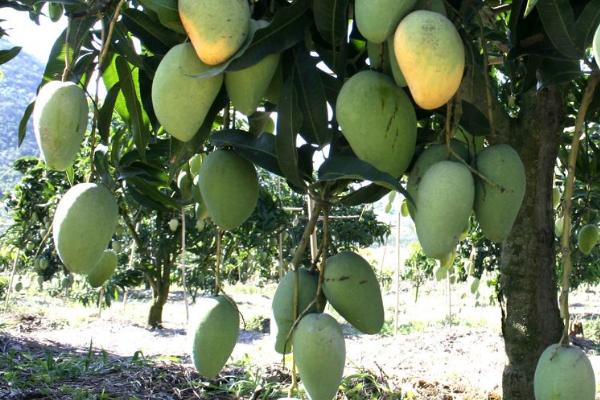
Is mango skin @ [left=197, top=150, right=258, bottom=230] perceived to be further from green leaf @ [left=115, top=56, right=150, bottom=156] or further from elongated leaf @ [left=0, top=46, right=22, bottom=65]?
elongated leaf @ [left=0, top=46, right=22, bottom=65]

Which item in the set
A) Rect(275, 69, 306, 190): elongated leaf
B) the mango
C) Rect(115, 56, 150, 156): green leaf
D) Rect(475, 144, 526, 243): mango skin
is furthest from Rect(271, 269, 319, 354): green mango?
the mango

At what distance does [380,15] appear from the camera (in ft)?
2.09

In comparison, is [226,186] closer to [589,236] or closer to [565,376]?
[565,376]

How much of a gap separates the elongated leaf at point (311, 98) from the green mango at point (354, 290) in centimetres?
16

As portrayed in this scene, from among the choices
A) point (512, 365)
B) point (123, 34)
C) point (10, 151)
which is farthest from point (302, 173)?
point (10, 151)

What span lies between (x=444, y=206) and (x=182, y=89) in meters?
0.30

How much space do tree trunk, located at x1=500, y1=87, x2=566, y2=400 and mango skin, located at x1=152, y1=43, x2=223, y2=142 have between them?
0.69 meters

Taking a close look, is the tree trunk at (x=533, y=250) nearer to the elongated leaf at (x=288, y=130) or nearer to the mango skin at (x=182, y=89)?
the elongated leaf at (x=288, y=130)

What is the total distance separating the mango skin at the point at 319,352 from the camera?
31.0 inches

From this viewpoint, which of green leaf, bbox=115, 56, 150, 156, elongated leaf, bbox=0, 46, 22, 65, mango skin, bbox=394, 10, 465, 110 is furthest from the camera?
elongated leaf, bbox=0, 46, 22, 65

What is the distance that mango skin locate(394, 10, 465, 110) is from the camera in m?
0.60

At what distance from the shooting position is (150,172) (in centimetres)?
129

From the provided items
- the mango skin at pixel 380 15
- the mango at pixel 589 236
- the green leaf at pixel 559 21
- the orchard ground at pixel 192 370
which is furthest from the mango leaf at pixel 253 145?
the mango at pixel 589 236

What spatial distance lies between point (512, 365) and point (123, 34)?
0.93m
